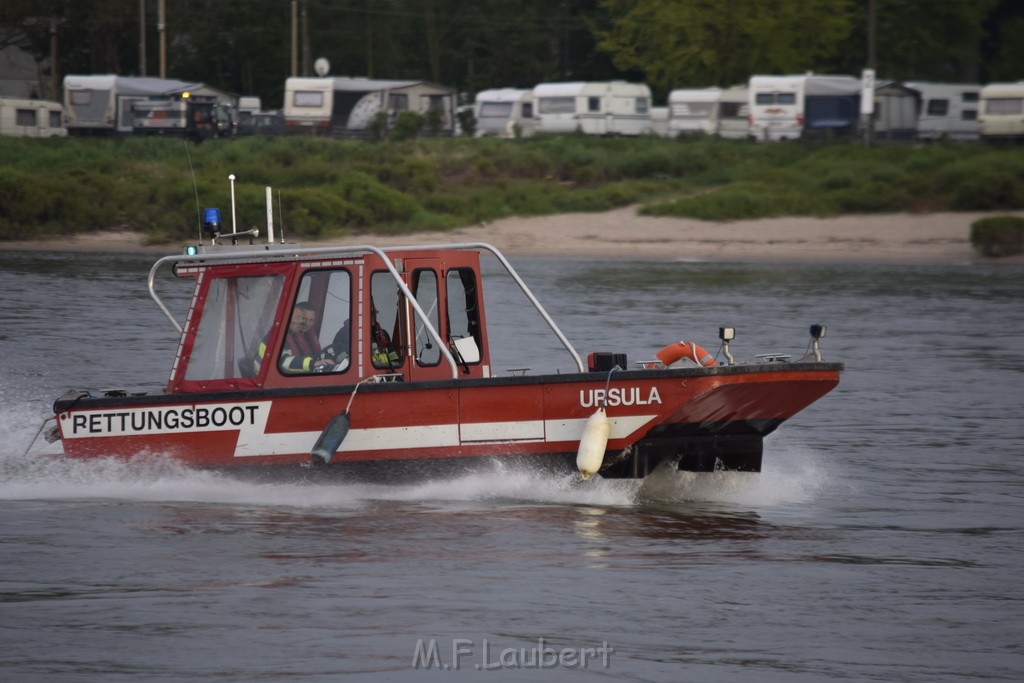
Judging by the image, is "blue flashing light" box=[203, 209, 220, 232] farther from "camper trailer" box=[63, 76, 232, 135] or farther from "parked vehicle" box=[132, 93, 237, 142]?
"camper trailer" box=[63, 76, 232, 135]

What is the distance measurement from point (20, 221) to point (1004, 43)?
124 feet

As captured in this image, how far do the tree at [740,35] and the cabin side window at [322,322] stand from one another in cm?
4365

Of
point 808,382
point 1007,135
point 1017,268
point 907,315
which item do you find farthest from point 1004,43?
point 808,382

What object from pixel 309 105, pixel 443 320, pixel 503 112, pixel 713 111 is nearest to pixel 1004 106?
pixel 713 111

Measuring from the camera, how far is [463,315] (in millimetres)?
10555

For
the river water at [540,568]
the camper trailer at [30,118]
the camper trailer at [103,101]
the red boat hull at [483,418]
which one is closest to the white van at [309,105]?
the camper trailer at [103,101]

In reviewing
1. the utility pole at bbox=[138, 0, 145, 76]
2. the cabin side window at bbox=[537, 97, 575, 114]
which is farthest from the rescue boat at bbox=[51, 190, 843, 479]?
the utility pole at bbox=[138, 0, 145, 76]

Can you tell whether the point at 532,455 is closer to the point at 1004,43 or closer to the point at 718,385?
the point at 718,385

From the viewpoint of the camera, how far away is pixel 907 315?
80.3 feet

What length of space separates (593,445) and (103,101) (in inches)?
1837

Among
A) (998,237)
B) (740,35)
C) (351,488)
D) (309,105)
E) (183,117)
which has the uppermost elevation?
(740,35)

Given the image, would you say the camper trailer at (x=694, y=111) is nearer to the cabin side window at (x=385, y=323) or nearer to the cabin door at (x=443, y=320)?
the cabin door at (x=443, y=320)

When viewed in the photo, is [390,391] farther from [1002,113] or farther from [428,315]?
[1002,113]

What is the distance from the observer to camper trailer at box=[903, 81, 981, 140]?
5047 centimetres
